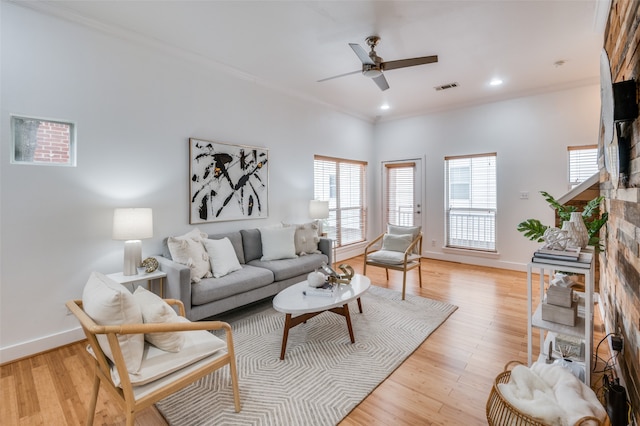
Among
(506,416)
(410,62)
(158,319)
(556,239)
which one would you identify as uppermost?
(410,62)

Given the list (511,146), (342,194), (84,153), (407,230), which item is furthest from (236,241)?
(511,146)

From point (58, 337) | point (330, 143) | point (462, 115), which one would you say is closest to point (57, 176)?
point (58, 337)

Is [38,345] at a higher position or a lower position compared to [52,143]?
lower

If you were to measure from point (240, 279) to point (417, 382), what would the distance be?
1.91 meters

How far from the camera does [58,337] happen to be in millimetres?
2693

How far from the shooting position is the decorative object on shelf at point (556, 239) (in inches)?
79.4

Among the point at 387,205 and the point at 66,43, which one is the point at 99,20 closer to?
the point at 66,43

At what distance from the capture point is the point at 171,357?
1.65m

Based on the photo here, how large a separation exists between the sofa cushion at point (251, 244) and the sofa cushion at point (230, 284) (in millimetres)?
344

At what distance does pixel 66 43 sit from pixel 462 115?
5664mm

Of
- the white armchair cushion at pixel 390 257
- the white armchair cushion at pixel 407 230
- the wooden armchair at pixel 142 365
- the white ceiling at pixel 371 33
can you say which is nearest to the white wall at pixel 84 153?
the white ceiling at pixel 371 33

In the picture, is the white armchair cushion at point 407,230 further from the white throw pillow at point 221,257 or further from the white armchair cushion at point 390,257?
the white throw pillow at point 221,257

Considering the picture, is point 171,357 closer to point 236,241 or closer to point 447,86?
point 236,241

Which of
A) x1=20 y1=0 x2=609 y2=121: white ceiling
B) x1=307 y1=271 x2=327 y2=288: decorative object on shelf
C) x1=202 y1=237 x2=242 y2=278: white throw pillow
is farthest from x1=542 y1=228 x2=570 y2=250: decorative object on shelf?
x1=202 y1=237 x2=242 y2=278: white throw pillow
